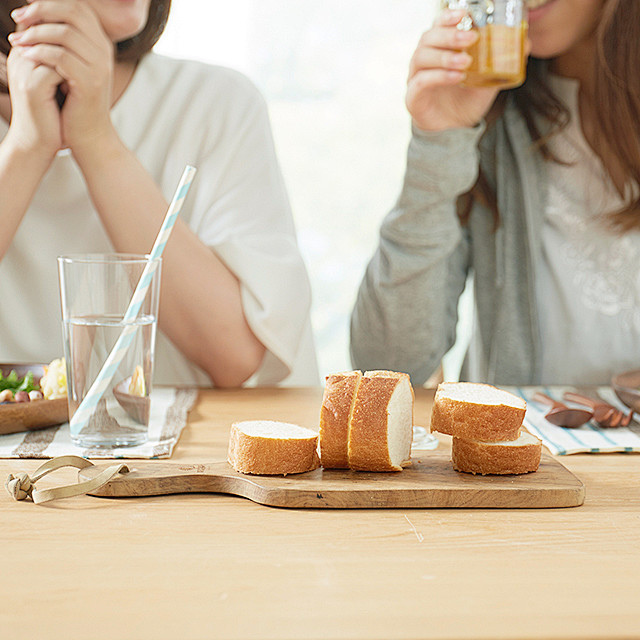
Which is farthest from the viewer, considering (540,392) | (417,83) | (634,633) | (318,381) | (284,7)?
(284,7)

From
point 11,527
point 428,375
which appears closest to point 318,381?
point 428,375

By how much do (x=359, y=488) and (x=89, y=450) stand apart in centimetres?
34

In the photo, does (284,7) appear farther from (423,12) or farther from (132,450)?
(132,450)

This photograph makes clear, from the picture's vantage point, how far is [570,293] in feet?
5.52

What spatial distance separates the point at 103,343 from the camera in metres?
0.91

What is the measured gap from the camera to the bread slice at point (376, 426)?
78cm

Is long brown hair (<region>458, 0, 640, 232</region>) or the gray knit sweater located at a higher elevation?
long brown hair (<region>458, 0, 640, 232</region>)

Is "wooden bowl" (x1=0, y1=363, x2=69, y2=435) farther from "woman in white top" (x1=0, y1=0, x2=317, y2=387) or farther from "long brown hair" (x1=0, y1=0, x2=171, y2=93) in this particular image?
"long brown hair" (x1=0, y1=0, x2=171, y2=93)

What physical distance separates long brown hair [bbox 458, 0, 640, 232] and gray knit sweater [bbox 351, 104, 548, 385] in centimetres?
3

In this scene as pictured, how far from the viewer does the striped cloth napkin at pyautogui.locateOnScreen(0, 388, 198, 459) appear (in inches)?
34.8

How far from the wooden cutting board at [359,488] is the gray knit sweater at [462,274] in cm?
79

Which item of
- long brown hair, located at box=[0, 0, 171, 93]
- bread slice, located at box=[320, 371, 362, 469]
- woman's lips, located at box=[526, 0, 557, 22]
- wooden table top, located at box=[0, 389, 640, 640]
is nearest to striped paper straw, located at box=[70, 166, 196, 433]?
wooden table top, located at box=[0, 389, 640, 640]

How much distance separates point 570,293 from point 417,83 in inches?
23.2

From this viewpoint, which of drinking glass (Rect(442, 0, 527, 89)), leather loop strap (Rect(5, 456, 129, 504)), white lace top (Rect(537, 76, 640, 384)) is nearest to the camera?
leather loop strap (Rect(5, 456, 129, 504))
